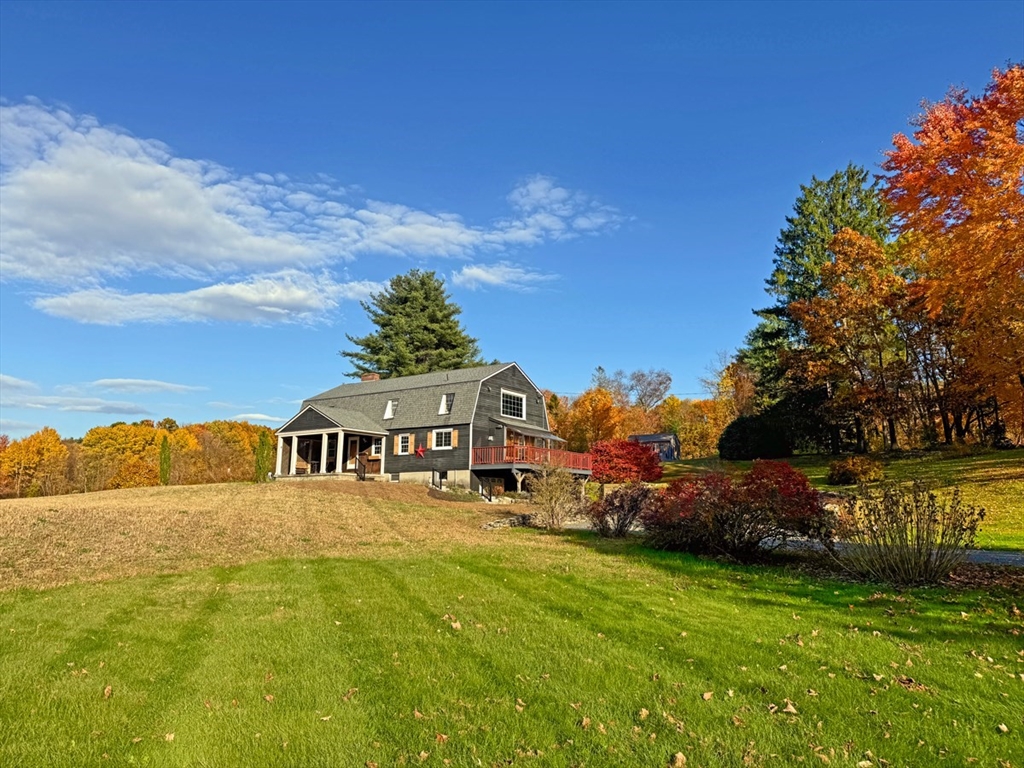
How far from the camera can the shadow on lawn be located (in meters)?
6.14

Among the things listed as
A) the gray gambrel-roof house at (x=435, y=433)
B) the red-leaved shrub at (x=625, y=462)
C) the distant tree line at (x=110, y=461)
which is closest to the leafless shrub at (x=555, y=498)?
the red-leaved shrub at (x=625, y=462)

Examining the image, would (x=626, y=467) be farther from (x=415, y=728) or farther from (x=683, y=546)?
(x=415, y=728)

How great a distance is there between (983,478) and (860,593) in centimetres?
1590

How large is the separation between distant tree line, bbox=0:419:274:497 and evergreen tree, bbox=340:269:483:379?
15595mm

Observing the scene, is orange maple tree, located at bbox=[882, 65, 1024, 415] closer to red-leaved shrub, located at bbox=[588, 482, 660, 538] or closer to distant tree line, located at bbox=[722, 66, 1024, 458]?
distant tree line, located at bbox=[722, 66, 1024, 458]

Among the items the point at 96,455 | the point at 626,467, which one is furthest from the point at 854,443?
the point at 96,455

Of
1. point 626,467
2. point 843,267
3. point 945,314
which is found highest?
point 843,267

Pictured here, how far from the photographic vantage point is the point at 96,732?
3.87 meters

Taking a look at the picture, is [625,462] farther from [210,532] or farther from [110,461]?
[110,461]

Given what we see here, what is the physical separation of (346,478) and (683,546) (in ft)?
64.7

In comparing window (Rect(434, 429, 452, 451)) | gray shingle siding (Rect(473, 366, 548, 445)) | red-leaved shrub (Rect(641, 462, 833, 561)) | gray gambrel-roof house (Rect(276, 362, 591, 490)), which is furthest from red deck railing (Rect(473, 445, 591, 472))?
red-leaved shrub (Rect(641, 462, 833, 561))

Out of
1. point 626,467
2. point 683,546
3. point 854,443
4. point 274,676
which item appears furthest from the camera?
point 854,443

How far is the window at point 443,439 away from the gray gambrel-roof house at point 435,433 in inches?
1.9

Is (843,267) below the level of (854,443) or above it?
above
